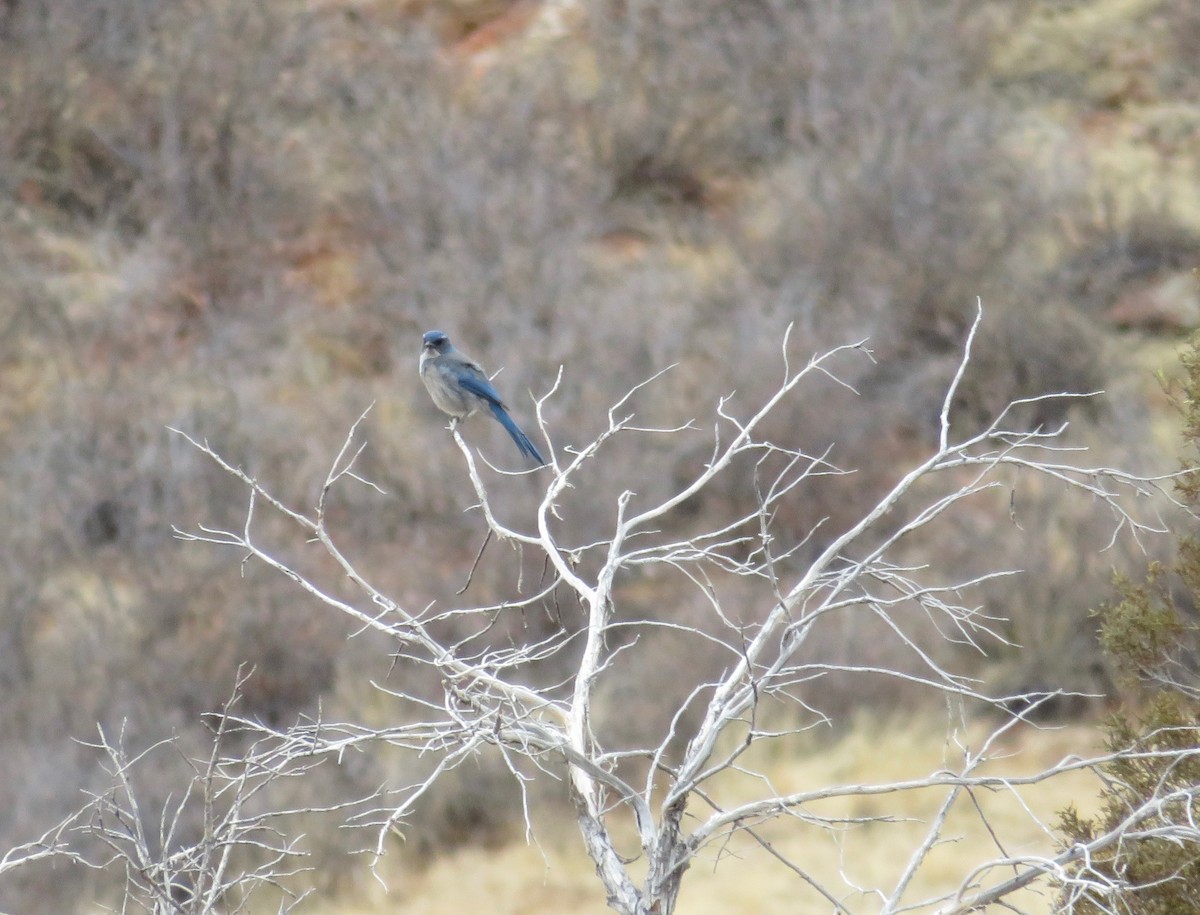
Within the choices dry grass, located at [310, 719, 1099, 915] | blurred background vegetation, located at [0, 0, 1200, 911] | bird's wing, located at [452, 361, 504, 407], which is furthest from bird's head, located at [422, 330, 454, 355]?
dry grass, located at [310, 719, 1099, 915]

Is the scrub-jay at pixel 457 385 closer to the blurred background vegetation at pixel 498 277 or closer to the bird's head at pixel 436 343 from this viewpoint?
the bird's head at pixel 436 343

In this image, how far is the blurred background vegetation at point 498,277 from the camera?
39.3 feet

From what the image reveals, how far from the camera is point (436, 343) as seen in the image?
9023 millimetres

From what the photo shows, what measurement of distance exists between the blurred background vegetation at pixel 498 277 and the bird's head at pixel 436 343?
3.04 meters

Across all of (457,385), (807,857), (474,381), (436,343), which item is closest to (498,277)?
(436,343)

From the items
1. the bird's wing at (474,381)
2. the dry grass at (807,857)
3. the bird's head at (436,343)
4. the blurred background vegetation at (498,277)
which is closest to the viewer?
the bird's wing at (474,381)

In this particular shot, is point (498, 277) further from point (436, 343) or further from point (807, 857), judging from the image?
point (807, 857)

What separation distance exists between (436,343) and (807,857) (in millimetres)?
4220

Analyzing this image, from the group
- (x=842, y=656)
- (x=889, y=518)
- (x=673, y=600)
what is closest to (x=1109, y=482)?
(x=889, y=518)

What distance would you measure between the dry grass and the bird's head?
345 centimetres

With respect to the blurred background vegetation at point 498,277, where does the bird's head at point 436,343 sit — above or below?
above

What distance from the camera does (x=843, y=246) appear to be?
15.6 metres

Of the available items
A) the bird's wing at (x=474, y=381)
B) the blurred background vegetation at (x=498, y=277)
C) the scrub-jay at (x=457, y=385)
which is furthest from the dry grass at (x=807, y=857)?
the bird's wing at (x=474, y=381)

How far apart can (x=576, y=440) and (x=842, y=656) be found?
9.67 feet
